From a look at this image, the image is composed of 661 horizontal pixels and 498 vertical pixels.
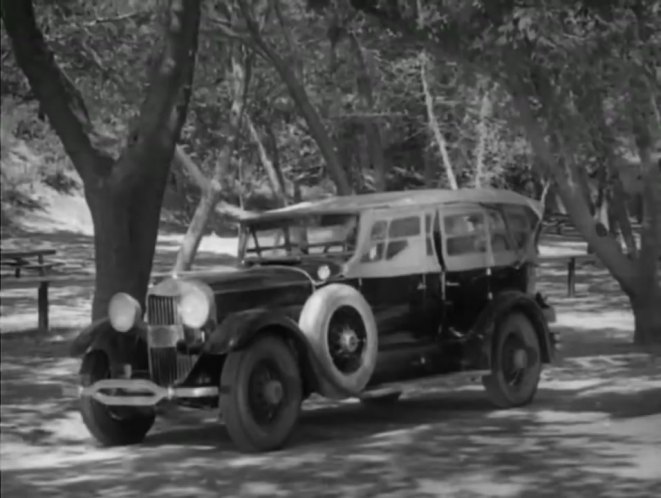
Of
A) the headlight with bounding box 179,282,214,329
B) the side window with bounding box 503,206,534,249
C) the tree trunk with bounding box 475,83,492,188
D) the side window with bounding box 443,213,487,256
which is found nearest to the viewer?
the headlight with bounding box 179,282,214,329

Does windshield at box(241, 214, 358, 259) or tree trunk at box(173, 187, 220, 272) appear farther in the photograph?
tree trunk at box(173, 187, 220, 272)

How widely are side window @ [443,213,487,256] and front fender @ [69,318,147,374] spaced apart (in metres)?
2.78

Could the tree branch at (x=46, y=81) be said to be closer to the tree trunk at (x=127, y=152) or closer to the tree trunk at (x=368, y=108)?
the tree trunk at (x=127, y=152)

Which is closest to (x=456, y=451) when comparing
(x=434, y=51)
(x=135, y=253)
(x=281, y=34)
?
(x=135, y=253)

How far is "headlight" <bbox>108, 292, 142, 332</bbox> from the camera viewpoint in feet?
33.7

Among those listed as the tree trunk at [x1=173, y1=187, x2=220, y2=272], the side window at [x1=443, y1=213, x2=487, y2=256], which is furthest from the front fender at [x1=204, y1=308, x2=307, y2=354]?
the tree trunk at [x1=173, y1=187, x2=220, y2=272]

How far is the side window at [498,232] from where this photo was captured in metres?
12.3

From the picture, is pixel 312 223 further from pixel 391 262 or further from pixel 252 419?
pixel 252 419

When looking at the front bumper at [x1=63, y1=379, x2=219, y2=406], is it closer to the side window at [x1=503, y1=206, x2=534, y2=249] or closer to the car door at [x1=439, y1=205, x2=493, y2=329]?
the car door at [x1=439, y1=205, x2=493, y2=329]

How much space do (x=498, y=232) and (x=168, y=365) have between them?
3555 millimetres

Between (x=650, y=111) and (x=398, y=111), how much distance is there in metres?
12.9

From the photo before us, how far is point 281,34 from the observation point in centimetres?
2133

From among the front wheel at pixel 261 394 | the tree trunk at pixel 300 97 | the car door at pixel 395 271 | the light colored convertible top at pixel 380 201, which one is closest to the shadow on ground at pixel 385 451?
the front wheel at pixel 261 394

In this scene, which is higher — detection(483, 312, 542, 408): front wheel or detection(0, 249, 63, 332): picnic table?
detection(0, 249, 63, 332): picnic table
